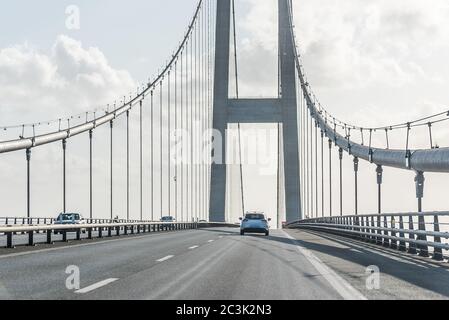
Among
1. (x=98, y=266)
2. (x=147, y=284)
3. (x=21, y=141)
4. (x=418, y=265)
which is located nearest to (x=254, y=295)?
(x=147, y=284)

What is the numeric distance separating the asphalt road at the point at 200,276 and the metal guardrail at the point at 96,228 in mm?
2916

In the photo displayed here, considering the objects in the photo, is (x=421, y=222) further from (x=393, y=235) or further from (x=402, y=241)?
(x=393, y=235)

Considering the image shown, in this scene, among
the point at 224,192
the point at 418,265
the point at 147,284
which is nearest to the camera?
the point at 147,284

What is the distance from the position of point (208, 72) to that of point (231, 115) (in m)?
13.6

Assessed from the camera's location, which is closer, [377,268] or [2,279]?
[2,279]

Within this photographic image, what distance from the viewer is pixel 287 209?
73500 millimetres

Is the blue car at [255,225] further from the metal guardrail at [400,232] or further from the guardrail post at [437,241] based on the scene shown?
the guardrail post at [437,241]

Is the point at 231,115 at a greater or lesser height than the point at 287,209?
greater

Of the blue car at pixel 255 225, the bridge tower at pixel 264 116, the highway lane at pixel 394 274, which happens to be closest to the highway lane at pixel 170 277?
the highway lane at pixel 394 274

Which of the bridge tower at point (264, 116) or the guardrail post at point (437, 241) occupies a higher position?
the bridge tower at point (264, 116)

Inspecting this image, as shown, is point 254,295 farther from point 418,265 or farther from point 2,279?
point 418,265

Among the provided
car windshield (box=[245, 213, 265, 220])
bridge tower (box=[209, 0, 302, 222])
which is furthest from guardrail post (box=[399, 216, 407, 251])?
bridge tower (box=[209, 0, 302, 222])

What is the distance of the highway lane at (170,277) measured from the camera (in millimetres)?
10438

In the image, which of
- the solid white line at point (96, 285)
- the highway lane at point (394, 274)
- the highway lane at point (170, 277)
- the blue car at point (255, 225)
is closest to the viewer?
the highway lane at point (170, 277)
